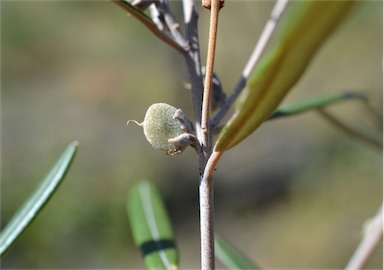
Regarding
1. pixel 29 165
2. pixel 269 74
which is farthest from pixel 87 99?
pixel 269 74

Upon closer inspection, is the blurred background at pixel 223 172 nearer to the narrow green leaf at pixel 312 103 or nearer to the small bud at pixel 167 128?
the narrow green leaf at pixel 312 103

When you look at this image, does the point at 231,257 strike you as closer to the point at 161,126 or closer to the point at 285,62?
the point at 161,126

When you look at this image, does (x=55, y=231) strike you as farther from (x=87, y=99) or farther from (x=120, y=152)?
(x=87, y=99)

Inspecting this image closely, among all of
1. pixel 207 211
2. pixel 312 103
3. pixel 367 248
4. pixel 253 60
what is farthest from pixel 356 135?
pixel 207 211

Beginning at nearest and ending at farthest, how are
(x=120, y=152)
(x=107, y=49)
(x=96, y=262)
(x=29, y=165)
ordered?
1. (x=96, y=262)
2. (x=29, y=165)
3. (x=120, y=152)
4. (x=107, y=49)

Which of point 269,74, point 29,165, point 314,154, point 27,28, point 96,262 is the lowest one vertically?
point 314,154

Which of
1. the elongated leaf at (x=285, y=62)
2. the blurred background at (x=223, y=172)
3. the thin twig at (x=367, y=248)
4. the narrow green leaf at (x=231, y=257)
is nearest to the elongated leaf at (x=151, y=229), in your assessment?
the narrow green leaf at (x=231, y=257)

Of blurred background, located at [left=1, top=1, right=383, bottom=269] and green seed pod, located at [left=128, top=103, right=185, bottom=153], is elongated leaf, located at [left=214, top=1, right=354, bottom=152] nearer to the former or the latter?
green seed pod, located at [left=128, top=103, right=185, bottom=153]
